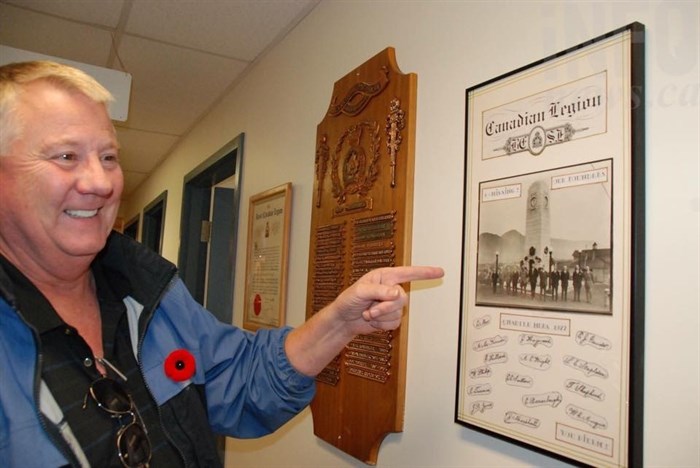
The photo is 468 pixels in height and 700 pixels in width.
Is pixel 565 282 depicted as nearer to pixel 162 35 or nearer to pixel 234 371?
pixel 234 371

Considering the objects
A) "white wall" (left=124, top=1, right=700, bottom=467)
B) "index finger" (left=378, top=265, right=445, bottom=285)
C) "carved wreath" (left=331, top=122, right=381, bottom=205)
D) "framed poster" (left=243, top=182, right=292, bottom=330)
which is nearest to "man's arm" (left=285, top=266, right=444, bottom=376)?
"index finger" (left=378, top=265, right=445, bottom=285)

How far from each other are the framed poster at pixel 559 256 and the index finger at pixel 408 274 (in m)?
0.17

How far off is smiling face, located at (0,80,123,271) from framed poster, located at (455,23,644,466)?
0.74 meters

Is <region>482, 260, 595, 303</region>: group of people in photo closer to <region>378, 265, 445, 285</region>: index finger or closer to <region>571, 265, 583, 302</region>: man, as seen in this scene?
<region>571, 265, 583, 302</region>: man

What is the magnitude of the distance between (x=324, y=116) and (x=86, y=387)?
1.21m

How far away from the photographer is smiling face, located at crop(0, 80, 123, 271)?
2.77ft

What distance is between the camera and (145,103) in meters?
3.12

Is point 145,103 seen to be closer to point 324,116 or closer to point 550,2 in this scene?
point 324,116

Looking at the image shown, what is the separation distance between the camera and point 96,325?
971 millimetres

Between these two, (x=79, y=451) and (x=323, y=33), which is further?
(x=323, y=33)

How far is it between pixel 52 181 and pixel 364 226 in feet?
2.63

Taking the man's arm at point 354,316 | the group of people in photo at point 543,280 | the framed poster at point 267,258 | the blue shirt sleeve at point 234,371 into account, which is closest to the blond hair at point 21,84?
the blue shirt sleeve at point 234,371

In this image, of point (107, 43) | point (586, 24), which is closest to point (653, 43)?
point (586, 24)

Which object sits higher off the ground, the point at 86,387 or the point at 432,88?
the point at 432,88
